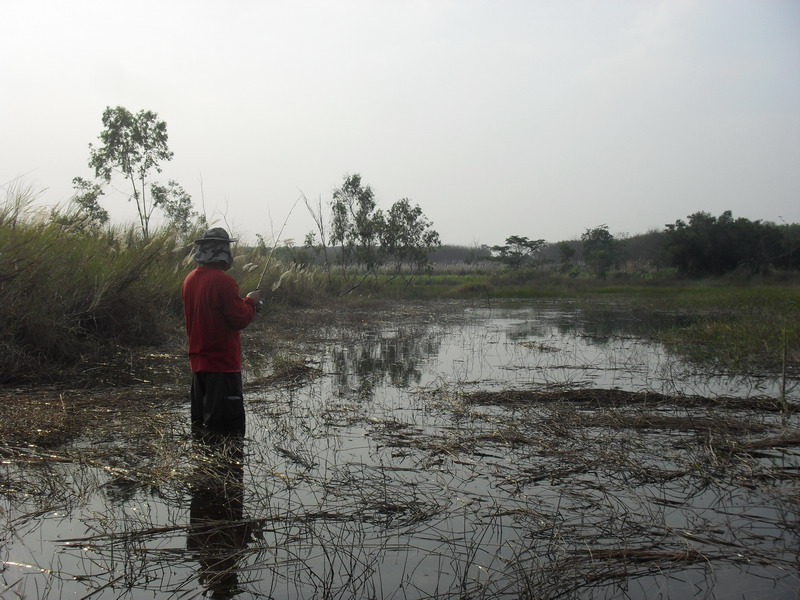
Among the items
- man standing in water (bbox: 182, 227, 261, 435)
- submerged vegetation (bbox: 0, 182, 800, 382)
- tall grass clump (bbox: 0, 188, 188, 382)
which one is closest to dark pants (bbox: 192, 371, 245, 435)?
man standing in water (bbox: 182, 227, 261, 435)

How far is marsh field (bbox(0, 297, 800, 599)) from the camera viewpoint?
3.03 metres

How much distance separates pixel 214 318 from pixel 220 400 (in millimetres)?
636

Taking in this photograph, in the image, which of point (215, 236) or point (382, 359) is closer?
point (215, 236)

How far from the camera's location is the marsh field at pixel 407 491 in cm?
303

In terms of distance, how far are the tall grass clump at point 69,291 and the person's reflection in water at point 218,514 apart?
12.2ft

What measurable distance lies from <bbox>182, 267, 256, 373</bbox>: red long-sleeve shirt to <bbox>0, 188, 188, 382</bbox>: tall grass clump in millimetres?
3322

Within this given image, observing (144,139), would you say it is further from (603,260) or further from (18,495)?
(603,260)

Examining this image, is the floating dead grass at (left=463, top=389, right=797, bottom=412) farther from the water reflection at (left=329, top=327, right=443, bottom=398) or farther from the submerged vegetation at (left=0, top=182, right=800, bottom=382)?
the water reflection at (left=329, top=327, right=443, bottom=398)

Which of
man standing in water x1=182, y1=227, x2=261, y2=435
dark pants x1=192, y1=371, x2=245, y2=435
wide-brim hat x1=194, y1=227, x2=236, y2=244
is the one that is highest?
wide-brim hat x1=194, y1=227, x2=236, y2=244

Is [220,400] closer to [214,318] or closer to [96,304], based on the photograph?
[214,318]

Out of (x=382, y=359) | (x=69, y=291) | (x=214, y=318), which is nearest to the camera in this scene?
(x=214, y=318)

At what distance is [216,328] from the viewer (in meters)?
4.99

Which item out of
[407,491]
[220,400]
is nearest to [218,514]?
[407,491]

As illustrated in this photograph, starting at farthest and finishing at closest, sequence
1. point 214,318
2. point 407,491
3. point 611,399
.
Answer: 1. point 611,399
2. point 214,318
3. point 407,491
